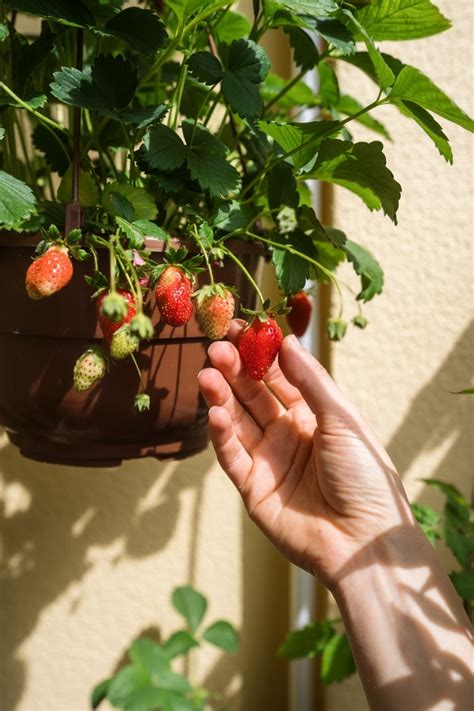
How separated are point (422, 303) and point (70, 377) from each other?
70 centimetres

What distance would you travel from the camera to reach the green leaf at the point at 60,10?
546 millimetres

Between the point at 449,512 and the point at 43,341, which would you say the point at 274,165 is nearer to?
the point at 43,341

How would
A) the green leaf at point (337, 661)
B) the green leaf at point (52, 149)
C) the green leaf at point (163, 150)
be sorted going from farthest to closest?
the green leaf at point (337, 661) < the green leaf at point (52, 149) < the green leaf at point (163, 150)

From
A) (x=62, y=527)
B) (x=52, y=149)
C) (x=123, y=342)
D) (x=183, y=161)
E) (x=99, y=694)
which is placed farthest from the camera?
(x=62, y=527)

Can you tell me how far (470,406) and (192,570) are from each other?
0.60 meters

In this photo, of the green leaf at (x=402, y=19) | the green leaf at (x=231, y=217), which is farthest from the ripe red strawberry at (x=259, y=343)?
the green leaf at (x=402, y=19)

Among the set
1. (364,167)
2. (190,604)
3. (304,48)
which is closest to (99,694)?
(190,604)

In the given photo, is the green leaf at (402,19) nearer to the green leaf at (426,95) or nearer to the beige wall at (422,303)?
the green leaf at (426,95)

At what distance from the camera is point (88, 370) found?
541 millimetres

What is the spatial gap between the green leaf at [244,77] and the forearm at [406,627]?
496 mm

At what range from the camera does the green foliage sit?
2.84ft

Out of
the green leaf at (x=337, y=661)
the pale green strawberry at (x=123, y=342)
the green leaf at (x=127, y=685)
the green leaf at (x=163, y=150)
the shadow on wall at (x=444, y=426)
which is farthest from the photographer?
the shadow on wall at (x=444, y=426)

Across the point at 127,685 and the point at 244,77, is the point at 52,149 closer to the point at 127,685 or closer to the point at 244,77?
the point at 244,77

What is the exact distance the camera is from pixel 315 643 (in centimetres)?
102
